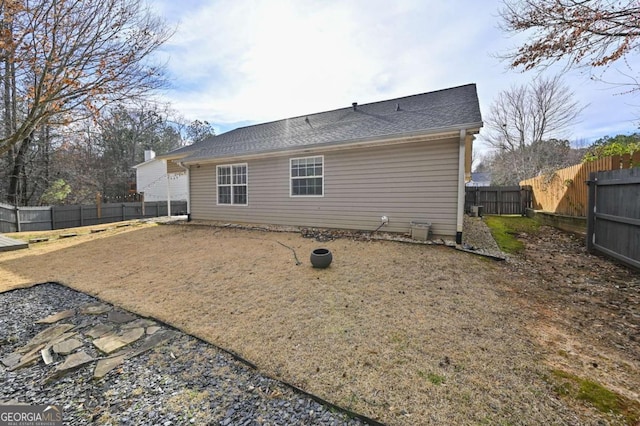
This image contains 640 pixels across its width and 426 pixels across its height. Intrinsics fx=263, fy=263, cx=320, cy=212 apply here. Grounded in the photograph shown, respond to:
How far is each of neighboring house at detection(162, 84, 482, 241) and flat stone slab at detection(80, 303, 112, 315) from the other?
5.66 meters

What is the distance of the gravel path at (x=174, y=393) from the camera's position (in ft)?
6.23

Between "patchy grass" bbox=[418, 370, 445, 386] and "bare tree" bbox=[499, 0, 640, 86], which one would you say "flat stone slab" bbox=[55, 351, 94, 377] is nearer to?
"patchy grass" bbox=[418, 370, 445, 386]

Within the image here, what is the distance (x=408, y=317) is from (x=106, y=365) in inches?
126

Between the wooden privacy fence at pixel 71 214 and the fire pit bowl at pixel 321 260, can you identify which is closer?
the fire pit bowl at pixel 321 260

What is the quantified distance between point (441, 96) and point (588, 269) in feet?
21.4

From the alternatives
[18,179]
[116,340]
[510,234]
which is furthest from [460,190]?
[18,179]

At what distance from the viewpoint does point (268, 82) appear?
10.0 m

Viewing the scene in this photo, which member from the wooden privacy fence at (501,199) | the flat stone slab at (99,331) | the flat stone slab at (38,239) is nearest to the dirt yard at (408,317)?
the flat stone slab at (99,331)

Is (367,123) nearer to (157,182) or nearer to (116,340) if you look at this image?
(116,340)

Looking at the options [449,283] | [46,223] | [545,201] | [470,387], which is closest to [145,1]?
[449,283]

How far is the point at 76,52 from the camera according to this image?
6496 millimetres

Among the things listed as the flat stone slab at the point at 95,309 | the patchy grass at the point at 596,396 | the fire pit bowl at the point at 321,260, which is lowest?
the flat stone slab at the point at 95,309

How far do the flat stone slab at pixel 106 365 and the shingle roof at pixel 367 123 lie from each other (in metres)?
6.51

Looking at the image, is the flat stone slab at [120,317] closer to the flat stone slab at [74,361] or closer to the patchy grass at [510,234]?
the flat stone slab at [74,361]
